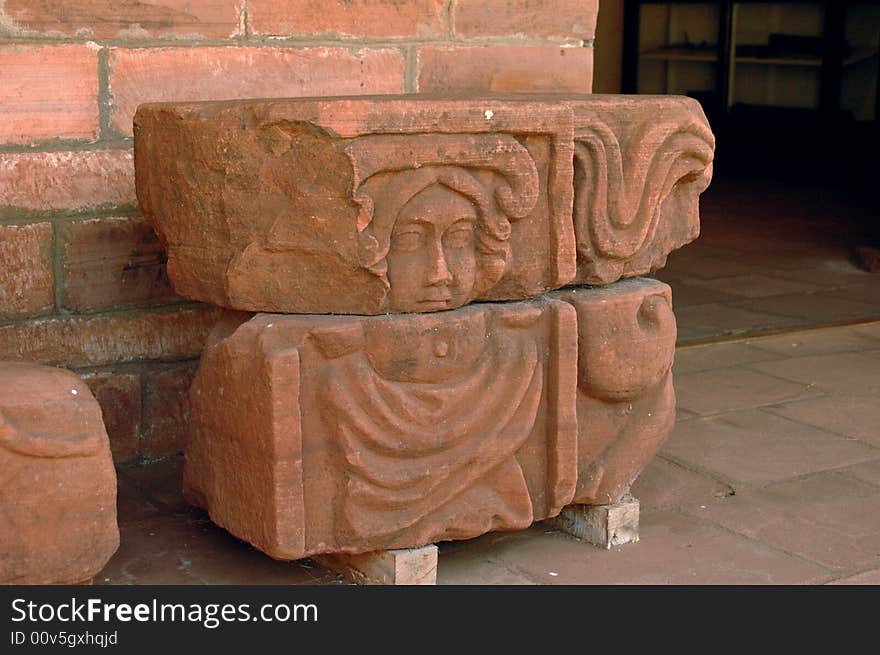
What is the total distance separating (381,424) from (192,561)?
60 cm

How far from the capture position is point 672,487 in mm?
3500

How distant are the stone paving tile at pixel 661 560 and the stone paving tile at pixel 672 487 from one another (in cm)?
20

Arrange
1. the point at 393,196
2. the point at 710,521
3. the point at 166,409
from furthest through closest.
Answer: the point at 166,409 → the point at 710,521 → the point at 393,196

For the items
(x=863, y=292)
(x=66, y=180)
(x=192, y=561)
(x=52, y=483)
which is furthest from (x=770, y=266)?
(x=52, y=483)

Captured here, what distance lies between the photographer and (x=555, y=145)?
283 centimetres

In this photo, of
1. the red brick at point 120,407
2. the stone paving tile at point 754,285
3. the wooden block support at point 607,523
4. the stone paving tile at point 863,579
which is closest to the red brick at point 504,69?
the red brick at point 120,407

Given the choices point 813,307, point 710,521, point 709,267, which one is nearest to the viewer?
point 710,521

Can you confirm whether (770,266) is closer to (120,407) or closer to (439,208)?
(120,407)

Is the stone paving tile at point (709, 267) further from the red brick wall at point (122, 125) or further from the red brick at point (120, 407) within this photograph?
the red brick at point (120, 407)

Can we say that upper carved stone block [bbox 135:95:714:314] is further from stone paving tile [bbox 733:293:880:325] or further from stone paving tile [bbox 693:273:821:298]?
stone paving tile [bbox 693:273:821:298]

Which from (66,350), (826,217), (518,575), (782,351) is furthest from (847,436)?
(826,217)

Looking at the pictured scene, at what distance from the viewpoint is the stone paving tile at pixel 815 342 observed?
5.06 meters

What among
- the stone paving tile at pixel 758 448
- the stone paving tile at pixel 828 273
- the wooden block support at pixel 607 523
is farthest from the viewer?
the stone paving tile at pixel 828 273

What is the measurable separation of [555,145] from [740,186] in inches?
293
